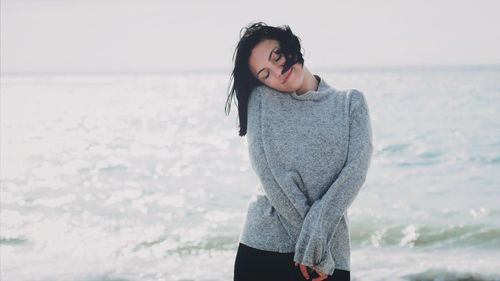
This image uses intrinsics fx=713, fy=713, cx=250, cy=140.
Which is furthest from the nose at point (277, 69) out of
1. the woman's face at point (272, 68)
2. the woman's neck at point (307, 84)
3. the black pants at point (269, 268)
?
the black pants at point (269, 268)

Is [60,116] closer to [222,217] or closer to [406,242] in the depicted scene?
[222,217]

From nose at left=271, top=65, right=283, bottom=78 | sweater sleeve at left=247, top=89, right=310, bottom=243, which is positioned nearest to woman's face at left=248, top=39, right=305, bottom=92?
nose at left=271, top=65, right=283, bottom=78

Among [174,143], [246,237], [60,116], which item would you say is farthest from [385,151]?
[60,116]

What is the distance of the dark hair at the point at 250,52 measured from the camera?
271cm

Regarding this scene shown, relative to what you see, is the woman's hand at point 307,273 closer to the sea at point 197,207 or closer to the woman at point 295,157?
the woman at point 295,157

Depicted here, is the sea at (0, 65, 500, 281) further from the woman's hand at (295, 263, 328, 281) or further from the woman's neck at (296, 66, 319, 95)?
the woman's hand at (295, 263, 328, 281)

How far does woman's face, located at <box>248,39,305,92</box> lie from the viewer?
273 centimetres

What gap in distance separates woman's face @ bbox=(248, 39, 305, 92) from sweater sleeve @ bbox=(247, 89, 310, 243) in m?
0.10

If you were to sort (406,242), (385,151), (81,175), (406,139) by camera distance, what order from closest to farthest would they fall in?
(406,242)
(81,175)
(385,151)
(406,139)

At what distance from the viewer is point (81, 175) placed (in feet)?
46.5

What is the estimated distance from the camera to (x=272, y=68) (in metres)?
2.74

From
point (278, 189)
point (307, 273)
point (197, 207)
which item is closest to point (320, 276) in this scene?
point (307, 273)

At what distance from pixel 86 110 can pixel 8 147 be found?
1825cm

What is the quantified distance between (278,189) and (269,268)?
339 millimetres
